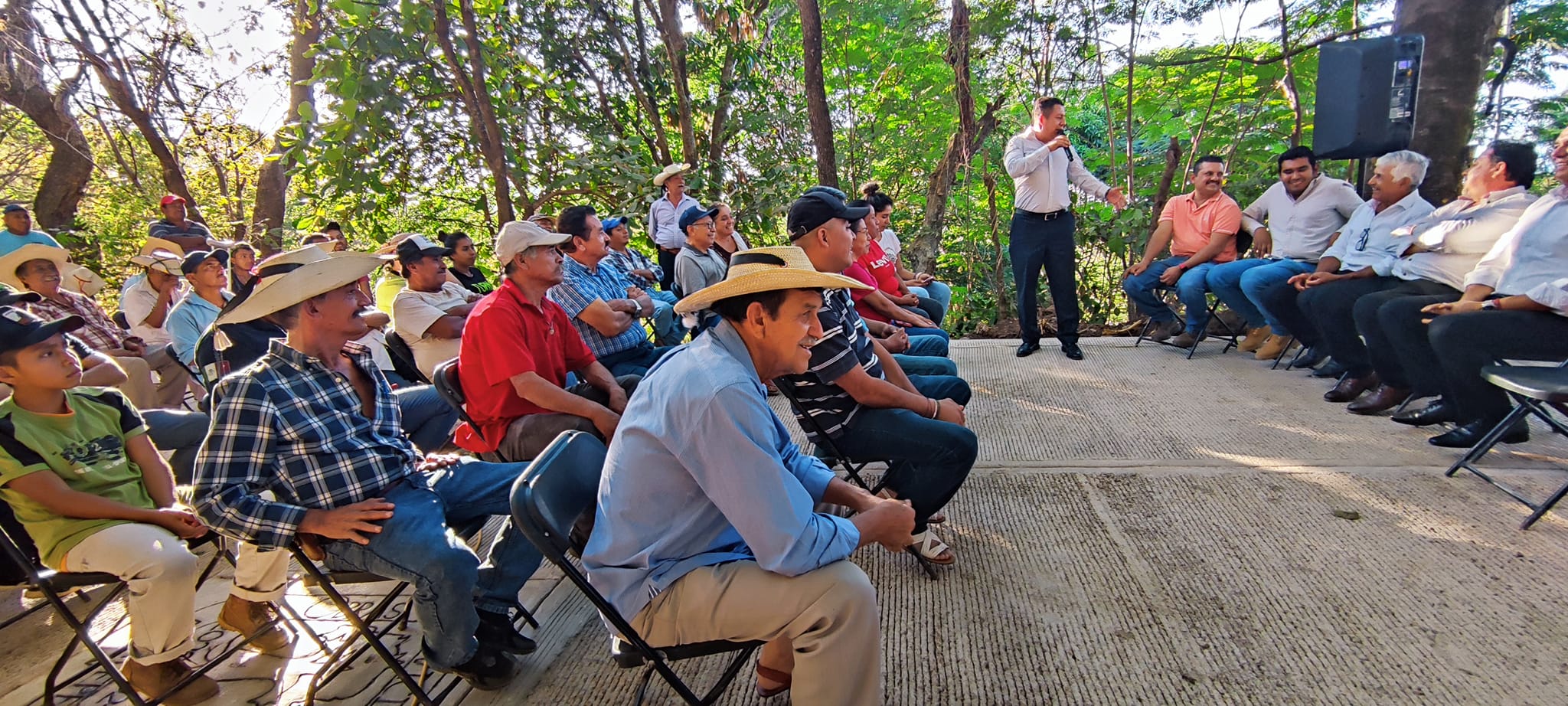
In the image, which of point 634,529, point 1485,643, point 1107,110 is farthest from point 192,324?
point 1107,110

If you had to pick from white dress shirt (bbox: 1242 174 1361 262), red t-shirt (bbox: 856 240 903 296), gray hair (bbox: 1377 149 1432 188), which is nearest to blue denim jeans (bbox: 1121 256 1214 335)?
white dress shirt (bbox: 1242 174 1361 262)

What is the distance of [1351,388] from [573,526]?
4773 mm

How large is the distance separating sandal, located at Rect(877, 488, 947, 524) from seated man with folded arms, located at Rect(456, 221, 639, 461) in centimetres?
111

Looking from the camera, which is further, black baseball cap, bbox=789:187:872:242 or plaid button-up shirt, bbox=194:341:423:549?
black baseball cap, bbox=789:187:872:242

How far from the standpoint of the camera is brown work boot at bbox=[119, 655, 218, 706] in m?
2.27

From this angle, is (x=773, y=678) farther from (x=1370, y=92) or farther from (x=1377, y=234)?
(x=1370, y=92)

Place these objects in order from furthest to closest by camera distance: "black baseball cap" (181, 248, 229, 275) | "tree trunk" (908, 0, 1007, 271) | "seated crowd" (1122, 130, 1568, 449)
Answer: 1. "tree trunk" (908, 0, 1007, 271)
2. "black baseball cap" (181, 248, 229, 275)
3. "seated crowd" (1122, 130, 1568, 449)

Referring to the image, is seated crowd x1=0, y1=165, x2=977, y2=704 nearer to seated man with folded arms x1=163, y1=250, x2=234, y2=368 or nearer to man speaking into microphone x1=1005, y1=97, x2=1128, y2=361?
seated man with folded arms x1=163, y1=250, x2=234, y2=368

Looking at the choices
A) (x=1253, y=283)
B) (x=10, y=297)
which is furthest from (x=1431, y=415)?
(x=10, y=297)

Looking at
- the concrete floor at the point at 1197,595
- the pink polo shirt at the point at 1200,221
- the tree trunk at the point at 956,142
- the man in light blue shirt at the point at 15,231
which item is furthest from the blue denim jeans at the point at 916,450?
the man in light blue shirt at the point at 15,231

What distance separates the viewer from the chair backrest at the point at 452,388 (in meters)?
2.85

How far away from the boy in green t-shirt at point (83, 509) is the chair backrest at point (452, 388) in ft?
2.93

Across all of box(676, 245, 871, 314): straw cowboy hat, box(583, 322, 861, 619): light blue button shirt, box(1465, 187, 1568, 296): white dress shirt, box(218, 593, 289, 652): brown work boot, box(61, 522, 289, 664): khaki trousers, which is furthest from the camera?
box(1465, 187, 1568, 296): white dress shirt

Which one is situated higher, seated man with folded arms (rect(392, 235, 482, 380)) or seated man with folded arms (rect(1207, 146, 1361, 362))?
seated man with folded arms (rect(392, 235, 482, 380))
